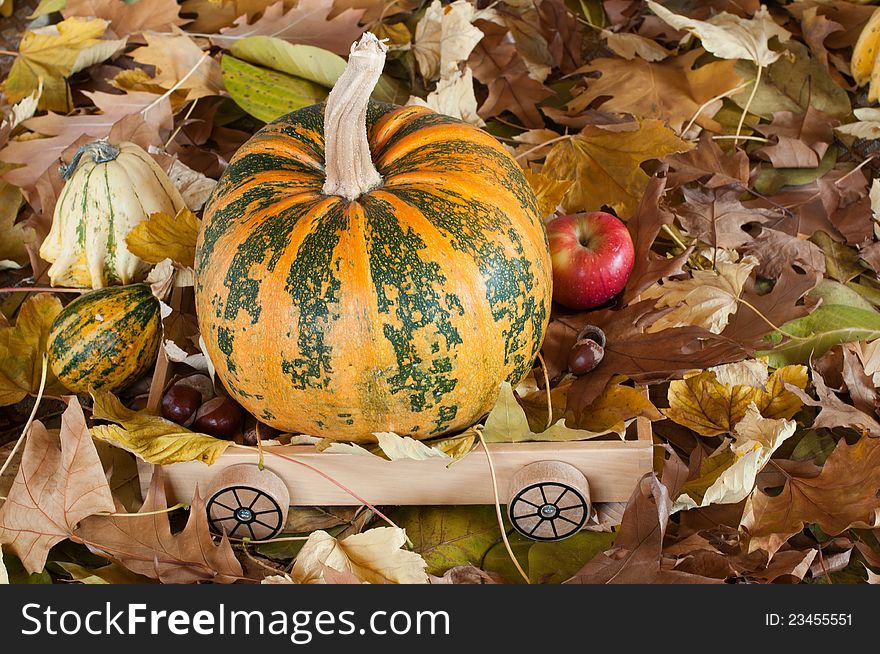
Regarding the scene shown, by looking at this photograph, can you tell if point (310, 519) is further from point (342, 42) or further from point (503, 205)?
point (342, 42)

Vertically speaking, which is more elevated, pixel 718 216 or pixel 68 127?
pixel 68 127

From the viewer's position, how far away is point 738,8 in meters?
2.33

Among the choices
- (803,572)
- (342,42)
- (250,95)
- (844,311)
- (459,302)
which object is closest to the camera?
(459,302)

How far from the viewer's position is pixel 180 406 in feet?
4.90

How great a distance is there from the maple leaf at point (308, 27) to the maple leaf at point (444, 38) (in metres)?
0.17

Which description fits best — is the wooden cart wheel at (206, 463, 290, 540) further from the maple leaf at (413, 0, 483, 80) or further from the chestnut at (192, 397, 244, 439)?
the maple leaf at (413, 0, 483, 80)

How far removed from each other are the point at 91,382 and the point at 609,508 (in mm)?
942

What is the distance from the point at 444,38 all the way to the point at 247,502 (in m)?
1.29

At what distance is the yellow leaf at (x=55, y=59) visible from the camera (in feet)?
7.44

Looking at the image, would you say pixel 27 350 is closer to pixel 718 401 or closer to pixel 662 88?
pixel 718 401

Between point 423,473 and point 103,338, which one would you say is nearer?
point 423,473

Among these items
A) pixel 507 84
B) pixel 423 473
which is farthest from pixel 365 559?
pixel 507 84

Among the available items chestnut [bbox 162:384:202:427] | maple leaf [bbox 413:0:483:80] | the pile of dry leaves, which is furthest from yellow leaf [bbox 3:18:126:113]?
chestnut [bbox 162:384:202:427]

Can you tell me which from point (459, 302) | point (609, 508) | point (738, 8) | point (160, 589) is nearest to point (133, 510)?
point (160, 589)
